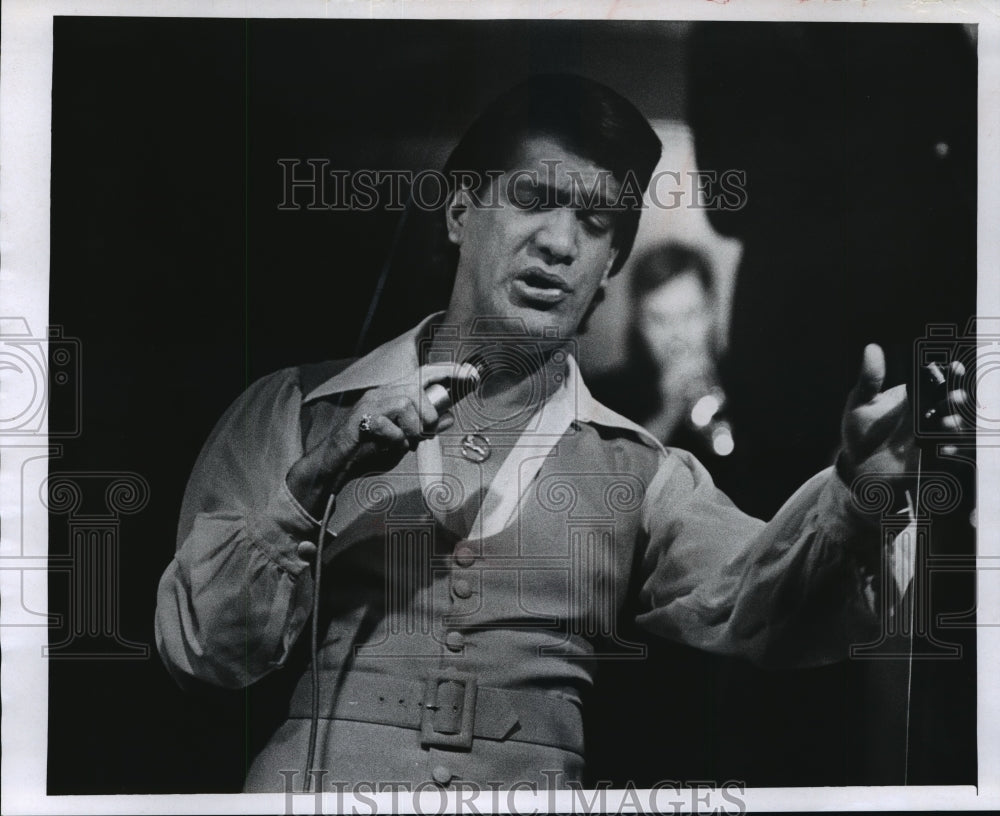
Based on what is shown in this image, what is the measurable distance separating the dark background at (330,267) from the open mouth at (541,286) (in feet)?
1.02

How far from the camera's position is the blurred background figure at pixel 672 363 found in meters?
3.66

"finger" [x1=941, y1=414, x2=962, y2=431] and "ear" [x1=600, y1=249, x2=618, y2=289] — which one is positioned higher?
"ear" [x1=600, y1=249, x2=618, y2=289]

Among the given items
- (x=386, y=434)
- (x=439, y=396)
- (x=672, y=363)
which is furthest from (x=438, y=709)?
(x=672, y=363)

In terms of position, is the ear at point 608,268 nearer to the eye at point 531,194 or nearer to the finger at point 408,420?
the eye at point 531,194

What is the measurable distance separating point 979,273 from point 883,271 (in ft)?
1.04

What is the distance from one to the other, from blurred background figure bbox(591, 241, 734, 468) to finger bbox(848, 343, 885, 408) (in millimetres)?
414

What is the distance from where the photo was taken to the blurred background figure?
144 inches

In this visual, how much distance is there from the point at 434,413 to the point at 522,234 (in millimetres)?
607

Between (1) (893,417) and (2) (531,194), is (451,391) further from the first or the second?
(1) (893,417)

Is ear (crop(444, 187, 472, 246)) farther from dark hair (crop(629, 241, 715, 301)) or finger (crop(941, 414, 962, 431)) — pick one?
finger (crop(941, 414, 962, 431))

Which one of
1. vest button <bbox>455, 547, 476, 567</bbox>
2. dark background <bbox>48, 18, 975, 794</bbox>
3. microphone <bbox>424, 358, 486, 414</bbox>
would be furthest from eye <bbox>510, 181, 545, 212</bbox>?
vest button <bbox>455, 547, 476, 567</bbox>

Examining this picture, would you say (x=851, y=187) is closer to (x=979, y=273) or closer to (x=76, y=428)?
(x=979, y=273)

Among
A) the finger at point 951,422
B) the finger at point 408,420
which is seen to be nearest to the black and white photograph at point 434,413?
the finger at point 408,420

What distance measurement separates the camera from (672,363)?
367 cm
